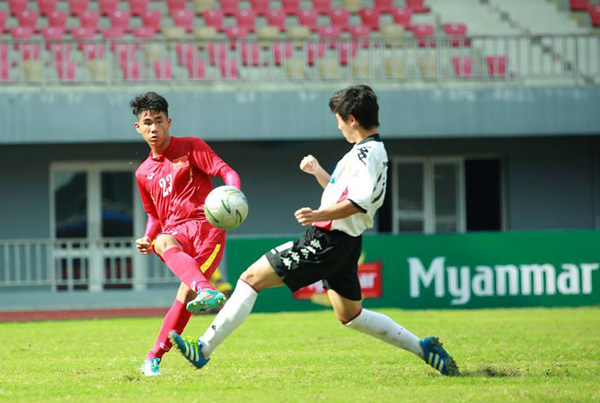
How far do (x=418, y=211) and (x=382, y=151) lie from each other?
16404 mm

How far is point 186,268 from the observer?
782 cm

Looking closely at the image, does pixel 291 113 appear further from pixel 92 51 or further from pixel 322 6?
pixel 322 6

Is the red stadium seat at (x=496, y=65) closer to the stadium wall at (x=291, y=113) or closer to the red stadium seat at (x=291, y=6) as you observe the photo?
the stadium wall at (x=291, y=113)

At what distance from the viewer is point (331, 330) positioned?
45.8 ft

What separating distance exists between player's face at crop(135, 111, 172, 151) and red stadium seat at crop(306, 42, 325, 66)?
1382 cm

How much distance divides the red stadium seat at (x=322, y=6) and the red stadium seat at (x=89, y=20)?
16.3 ft

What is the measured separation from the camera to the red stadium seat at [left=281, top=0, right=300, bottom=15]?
2492 centimetres

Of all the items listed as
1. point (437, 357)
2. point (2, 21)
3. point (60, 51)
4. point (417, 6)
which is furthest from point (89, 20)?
point (437, 357)

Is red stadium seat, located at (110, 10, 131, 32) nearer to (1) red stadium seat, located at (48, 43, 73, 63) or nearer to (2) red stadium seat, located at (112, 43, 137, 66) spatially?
(1) red stadium seat, located at (48, 43, 73, 63)

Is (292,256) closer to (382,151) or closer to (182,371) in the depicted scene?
(382,151)

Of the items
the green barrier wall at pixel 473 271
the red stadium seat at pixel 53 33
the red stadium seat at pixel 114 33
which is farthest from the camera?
the red stadium seat at pixel 114 33

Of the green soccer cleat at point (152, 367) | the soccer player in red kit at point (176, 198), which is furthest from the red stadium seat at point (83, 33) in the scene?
the green soccer cleat at point (152, 367)

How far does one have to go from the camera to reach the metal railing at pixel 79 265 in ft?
67.1

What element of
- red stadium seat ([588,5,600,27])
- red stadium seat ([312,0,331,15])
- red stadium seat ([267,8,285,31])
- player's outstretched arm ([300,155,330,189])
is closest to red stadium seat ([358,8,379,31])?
red stadium seat ([312,0,331,15])
